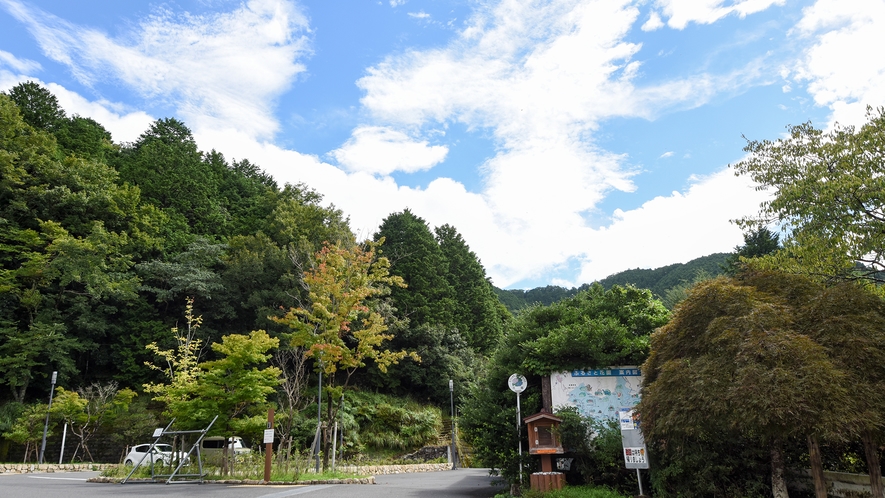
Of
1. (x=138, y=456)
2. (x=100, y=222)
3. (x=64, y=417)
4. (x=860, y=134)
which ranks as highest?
(x=100, y=222)

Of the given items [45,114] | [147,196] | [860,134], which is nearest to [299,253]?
[147,196]

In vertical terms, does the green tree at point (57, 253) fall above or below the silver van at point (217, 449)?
above

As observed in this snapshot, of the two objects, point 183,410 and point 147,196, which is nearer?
point 183,410

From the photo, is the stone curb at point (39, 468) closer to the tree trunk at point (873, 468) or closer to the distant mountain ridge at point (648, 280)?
the tree trunk at point (873, 468)

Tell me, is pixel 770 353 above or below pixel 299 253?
below

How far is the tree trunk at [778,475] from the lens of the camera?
806 cm

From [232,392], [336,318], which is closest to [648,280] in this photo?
[336,318]

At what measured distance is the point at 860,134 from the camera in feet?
27.6

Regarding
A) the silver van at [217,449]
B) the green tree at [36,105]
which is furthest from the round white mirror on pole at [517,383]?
the green tree at [36,105]

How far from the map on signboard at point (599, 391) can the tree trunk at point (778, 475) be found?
3010mm

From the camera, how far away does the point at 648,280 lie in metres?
49.8

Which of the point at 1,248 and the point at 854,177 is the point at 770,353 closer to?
the point at 854,177

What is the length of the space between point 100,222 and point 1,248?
4.16m

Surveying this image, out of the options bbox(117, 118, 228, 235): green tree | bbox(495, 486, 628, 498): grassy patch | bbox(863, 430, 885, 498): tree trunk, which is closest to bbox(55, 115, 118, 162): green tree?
bbox(117, 118, 228, 235): green tree
